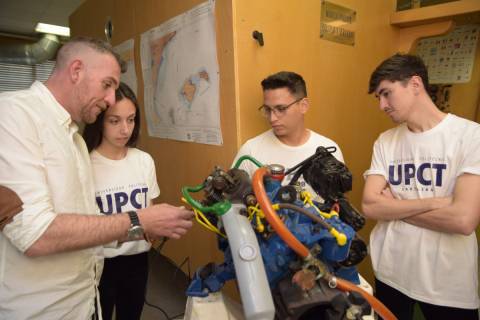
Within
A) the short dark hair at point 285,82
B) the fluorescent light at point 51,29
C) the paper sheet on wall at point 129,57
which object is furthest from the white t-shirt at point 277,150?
the fluorescent light at point 51,29

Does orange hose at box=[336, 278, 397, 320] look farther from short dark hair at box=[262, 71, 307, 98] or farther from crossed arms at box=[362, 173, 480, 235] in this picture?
short dark hair at box=[262, 71, 307, 98]

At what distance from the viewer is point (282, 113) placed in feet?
4.30

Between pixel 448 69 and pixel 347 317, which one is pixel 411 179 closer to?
pixel 347 317

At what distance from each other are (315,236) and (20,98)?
871 millimetres

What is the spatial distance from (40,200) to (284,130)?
37.0 inches

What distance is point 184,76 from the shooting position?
1.67 metres

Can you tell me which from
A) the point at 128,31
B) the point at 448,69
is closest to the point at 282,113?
the point at 448,69

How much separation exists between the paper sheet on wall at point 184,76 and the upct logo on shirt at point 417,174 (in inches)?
32.2

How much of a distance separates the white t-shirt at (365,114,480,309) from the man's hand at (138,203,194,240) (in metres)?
0.86

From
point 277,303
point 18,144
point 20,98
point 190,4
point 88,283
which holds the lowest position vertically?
point 88,283

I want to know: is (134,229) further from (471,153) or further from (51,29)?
(51,29)

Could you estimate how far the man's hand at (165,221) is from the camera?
87cm

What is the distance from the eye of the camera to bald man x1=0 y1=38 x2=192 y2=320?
2.42ft

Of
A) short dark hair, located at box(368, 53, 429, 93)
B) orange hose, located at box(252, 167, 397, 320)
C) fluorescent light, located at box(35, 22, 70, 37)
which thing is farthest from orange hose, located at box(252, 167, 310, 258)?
fluorescent light, located at box(35, 22, 70, 37)
